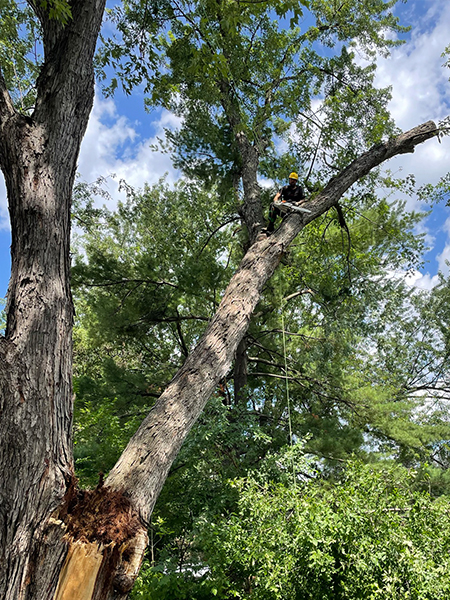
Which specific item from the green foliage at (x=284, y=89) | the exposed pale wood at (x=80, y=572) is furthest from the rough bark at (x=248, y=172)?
the exposed pale wood at (x=80, y=572)

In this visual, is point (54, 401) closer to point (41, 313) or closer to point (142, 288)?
point (41, 313)

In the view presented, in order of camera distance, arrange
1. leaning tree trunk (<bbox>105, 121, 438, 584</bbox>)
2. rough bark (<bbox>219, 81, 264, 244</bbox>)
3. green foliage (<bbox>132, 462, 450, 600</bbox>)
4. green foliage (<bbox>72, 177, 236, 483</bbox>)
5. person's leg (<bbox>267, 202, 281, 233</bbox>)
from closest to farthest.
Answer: leaning tree trunk (<bbox>105, 121, 438, 584</bbox>) → green foliage (<bbox>132, 462, 450, 600</bbox>) → person's leg (<bbox>267, 202, 281, 233</bbox>) → rough bark (<bbox>219, 81, 264, 244</bbox>) → green foliage (<bbox>72, 177, 236, 483</bbox>)

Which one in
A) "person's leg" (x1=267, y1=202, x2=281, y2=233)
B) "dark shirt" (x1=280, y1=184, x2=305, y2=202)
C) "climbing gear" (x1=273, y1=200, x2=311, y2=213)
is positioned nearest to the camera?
"climbing gear" (x1=273, y1=200, x2=311, y2=213)

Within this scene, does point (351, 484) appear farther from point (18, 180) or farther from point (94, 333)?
point (94, 333)

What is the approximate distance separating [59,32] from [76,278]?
5.58m

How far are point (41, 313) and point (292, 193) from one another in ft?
14.1

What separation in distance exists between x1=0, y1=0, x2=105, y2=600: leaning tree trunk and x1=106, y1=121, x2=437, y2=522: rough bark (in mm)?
451

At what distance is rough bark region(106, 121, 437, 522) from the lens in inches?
91.7

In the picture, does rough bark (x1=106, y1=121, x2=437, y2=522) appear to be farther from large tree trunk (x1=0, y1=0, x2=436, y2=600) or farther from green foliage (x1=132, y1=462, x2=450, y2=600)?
green foliage (x1=132, y1=462, x2=450, y2=600)

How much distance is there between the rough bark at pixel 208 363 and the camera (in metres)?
2.33

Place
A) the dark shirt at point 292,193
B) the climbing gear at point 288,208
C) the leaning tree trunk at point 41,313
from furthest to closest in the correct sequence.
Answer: the dark shirt at point 292,193, the climbing gear at point 288,208, the leaning tree trunk at point 41,313

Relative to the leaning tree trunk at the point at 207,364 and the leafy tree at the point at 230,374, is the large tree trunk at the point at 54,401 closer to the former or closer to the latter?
the leaning tree trunk at the point at 207,364

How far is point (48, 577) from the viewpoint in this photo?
1802mm

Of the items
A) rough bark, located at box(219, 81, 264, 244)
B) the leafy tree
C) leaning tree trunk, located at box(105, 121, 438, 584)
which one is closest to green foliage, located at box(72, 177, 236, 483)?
the leafy tree
